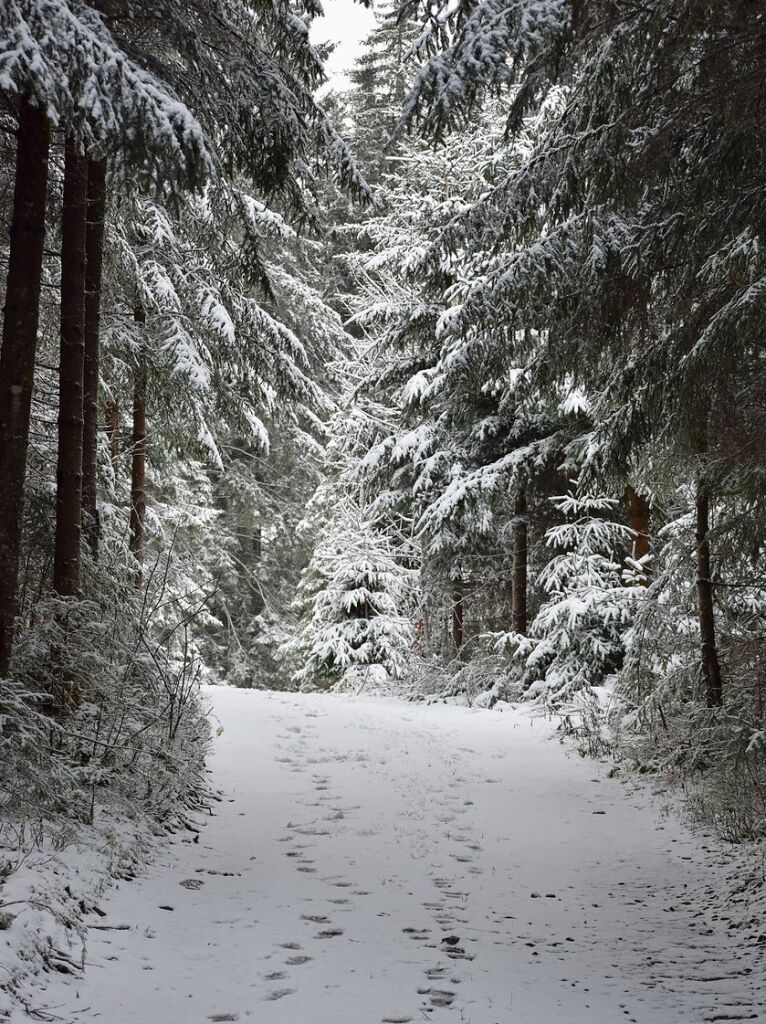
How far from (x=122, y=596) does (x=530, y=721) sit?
22.1 feet

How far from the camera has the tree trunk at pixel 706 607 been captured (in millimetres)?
8281

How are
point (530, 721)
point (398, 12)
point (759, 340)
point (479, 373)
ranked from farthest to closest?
point (530, 721) < point (479, 373) < point (759, 340) < point (398, 12)

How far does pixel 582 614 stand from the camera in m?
11.5

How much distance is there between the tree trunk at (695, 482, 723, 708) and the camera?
8281 mm

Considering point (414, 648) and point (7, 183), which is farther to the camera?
point (414, 648)

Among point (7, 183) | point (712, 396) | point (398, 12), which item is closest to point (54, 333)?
point (7, 183)

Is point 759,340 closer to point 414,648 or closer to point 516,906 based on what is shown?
point 516,906

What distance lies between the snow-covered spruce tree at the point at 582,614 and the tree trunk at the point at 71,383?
659 cm

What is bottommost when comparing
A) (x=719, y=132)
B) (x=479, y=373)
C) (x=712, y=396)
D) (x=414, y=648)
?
(x=414, y=648)

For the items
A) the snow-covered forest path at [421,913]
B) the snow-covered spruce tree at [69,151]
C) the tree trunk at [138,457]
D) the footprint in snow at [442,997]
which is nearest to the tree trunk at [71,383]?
the snow-covered spruce tree at [69,151]

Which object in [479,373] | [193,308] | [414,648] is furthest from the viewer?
[414,648]

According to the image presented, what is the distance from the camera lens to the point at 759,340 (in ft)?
18.0

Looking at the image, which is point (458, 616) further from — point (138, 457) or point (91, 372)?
point (91, 372)

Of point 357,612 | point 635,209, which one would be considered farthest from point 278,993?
point 357,612
